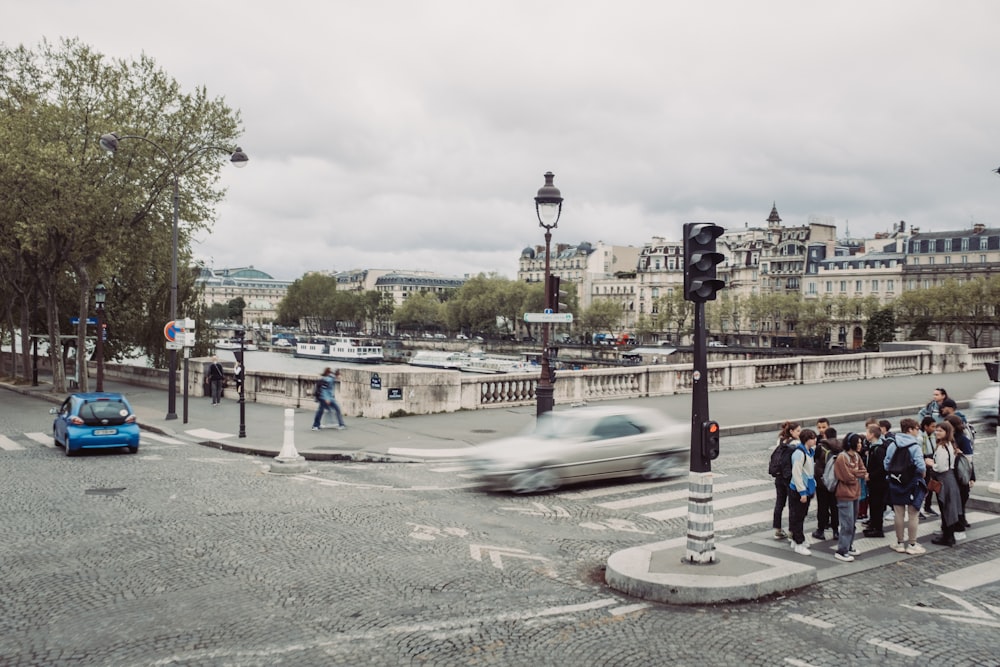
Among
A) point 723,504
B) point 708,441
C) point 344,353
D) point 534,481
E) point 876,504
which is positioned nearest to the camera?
point 708,441

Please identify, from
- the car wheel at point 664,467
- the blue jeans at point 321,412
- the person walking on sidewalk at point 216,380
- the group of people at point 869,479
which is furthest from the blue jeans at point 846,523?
the person walking on sidewalk at point 216,380

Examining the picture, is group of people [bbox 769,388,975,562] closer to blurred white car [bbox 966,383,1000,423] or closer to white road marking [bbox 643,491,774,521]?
white road marking [bbox 643,491,774,521]

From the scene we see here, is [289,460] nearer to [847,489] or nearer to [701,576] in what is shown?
[701,576]

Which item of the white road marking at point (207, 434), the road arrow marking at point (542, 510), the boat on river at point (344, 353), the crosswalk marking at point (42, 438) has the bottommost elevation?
the boat on river at point (344, 353)

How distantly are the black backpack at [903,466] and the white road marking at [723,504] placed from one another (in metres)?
2.43

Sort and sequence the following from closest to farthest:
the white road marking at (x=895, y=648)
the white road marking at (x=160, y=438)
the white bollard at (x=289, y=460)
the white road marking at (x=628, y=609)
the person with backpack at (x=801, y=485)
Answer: the white road marking at (x=895, y=648) → the white road marking at (x=628, y=609) → the person with backpack at (x=801, y=485) → the white bollard at (x=289, y=460) → the white road marking at (x=160, y=438)

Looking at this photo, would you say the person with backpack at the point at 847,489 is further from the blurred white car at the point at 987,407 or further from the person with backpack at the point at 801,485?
the blurred white car at the point at 987,407

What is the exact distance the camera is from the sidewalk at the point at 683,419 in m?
9.00

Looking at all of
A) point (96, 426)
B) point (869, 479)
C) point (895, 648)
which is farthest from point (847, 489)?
point (96, 426)

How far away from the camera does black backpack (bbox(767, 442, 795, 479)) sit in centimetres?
1060

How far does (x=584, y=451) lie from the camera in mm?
14359

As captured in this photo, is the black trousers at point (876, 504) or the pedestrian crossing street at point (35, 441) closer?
the black trousers at point (876, 504)

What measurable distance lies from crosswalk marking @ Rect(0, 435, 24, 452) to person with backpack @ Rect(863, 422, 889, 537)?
1738 centimetres

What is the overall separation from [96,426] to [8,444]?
3.55 metres
